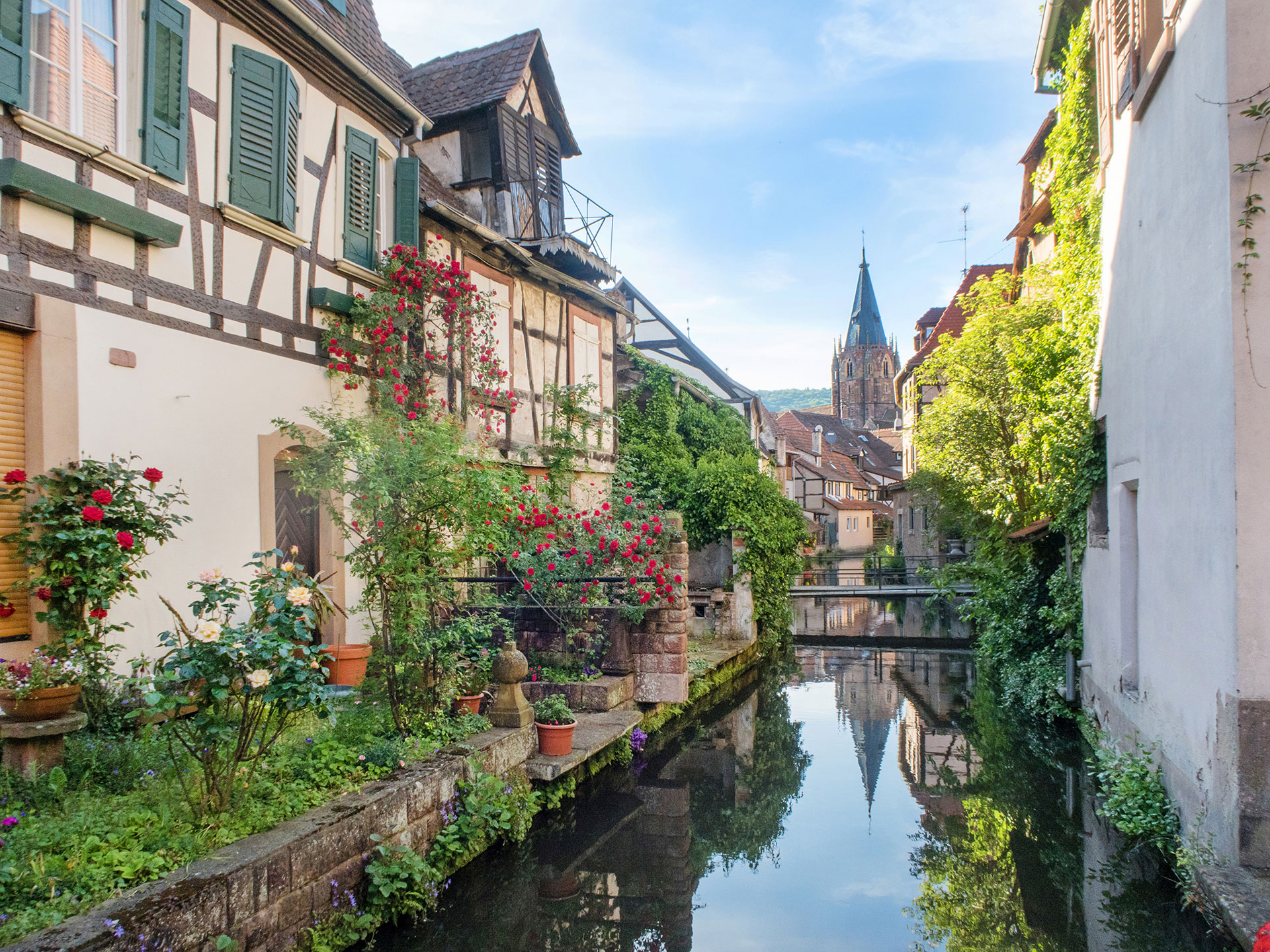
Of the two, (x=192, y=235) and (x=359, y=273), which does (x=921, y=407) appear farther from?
(x=192, y=235)

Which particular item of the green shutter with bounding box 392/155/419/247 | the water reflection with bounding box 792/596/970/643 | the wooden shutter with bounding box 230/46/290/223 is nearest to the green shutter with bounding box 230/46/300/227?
the wooden shutter with bounding box 230/46/290/223

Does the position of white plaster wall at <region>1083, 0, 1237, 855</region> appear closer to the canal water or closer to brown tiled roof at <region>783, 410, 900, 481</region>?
the canal water

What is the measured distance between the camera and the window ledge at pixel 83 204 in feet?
16.6

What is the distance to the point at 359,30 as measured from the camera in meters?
8.96

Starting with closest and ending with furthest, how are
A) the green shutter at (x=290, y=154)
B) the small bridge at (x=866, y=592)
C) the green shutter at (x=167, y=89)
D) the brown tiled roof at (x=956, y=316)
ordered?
1. the green shutter at (x=167, y=89)
2. the green shutter at (x=290, y=154)
3. the small bridge at (x=866, y=592)
4. the brown tiled roof at (x=956, y=316)

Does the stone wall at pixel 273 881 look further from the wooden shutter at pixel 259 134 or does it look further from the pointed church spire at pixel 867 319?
the pointed church spire at pixel 867 319

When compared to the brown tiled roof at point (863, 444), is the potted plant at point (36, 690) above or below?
below

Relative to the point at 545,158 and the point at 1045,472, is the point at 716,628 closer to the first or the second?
the point at 1045,472

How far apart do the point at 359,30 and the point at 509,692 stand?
24.2ft

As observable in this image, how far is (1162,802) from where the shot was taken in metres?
5.59

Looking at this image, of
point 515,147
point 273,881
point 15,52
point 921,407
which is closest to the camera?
point 273,881

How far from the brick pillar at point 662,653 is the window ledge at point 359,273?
4293mm

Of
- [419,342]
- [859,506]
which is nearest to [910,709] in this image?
[419,342]

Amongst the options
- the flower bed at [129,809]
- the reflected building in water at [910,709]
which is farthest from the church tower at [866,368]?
the flower bed at [129,809]
